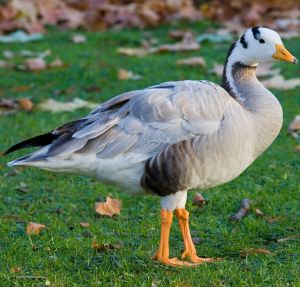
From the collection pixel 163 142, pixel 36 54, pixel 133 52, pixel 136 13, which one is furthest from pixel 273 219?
pixel 136 13

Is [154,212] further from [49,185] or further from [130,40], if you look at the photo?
[130,40]

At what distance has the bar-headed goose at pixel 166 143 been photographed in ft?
17.9

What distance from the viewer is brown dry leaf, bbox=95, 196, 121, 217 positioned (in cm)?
668

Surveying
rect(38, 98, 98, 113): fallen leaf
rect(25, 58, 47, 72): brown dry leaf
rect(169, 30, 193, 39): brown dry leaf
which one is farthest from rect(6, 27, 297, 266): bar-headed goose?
rect(169, 30, 193, 39): brown dry leaf

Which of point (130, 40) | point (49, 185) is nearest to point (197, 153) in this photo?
point (49, 185)

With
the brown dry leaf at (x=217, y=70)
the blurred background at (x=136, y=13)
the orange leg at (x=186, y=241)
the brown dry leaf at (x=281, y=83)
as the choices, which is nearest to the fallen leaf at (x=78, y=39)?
the blurred background at (x=136, y=13)

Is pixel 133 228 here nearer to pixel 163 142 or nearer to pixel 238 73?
pixel 163 142

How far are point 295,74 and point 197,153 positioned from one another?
5773mm

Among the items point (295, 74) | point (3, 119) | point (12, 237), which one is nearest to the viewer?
point (12, 237)

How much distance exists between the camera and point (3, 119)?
955 centimetres

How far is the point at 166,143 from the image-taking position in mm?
5488

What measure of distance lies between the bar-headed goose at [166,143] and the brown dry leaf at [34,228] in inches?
30.5

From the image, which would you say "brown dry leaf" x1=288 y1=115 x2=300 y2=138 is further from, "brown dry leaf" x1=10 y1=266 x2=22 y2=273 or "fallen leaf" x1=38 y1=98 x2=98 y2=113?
"brown dry leaf" x1=10 y1=266 x2=22 y2=273

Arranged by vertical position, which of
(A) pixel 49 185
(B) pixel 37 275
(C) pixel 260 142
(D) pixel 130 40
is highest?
(C) pixel 260 142
